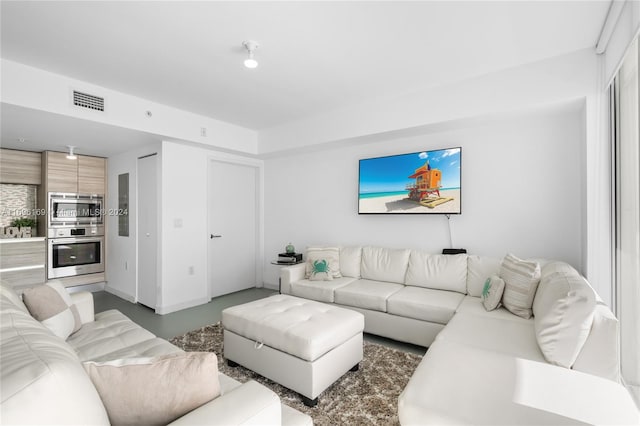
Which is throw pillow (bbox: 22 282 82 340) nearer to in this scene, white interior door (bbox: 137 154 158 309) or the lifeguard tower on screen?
white interior door (bbox: 137 154 158 309)

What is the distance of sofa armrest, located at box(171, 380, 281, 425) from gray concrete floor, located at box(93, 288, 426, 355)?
7.02ft

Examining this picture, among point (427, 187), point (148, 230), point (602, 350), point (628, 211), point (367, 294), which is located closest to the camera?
point (602, 350)

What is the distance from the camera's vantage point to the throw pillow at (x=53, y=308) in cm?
197

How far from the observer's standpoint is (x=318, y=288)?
11.8 ft

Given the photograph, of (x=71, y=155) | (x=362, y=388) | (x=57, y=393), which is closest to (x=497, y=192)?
(x=362, y=388)

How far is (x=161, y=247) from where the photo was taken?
13.2 ft

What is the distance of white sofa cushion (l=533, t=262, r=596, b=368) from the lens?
1653 mm

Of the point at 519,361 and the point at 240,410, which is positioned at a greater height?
the point at 240,410

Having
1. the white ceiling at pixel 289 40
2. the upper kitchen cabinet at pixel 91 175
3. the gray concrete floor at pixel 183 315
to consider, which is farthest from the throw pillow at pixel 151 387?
the upper kitchen cabinet at pixel 91 175

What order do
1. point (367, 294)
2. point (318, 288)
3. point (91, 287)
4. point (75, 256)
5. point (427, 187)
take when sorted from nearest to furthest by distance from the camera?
point (367, 294) < point (318, 288) < point (427, 187) < point (75, 256) < point (91, 287)

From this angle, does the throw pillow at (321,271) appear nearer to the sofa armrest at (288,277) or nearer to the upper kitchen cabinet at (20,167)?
the sofa armrest at (288,277)

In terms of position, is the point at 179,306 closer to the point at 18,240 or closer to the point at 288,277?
the point at 288,277

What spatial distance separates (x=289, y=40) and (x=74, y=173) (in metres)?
4.57

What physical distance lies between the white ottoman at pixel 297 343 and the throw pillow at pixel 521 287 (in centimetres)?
125
